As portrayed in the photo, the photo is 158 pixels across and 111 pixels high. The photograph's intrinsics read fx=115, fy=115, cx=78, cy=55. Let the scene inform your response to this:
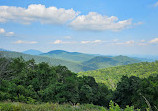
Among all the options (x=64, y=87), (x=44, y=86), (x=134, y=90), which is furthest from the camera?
(x=44, y=86)

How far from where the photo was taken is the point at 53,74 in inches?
1013

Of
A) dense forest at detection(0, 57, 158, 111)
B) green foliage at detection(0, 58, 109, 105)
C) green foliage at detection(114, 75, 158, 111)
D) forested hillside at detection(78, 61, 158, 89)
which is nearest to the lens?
green foliage at detection(0, 58, 109, 105)

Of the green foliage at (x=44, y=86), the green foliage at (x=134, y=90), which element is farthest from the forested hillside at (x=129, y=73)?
the green foliage at (x=44, y=86)

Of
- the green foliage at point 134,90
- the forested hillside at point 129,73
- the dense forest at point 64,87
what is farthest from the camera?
the forested hillside at point 129,73

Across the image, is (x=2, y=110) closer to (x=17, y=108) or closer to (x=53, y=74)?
(x=17, y=108)

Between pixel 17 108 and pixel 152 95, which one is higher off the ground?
pixel 17 108

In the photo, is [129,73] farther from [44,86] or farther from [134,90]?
[44,86]

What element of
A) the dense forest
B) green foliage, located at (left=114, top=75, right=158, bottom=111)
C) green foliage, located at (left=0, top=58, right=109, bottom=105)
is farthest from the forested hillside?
green foliage, located at (left=0, top=58, right=109, bottom=105)

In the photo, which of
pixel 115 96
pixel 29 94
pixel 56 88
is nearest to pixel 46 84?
pixel 56 88

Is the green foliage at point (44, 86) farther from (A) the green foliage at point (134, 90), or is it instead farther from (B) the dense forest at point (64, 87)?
(A) the green foliage at point (134, 90)

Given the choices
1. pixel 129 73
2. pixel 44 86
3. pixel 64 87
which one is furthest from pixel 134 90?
pixel 129 73

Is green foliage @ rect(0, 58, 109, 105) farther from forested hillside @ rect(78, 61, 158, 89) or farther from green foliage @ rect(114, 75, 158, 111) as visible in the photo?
forested hillside @ rect(78, 61, 158, 89)

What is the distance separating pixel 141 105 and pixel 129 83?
20.2ft

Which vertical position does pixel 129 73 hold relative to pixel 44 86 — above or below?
below
